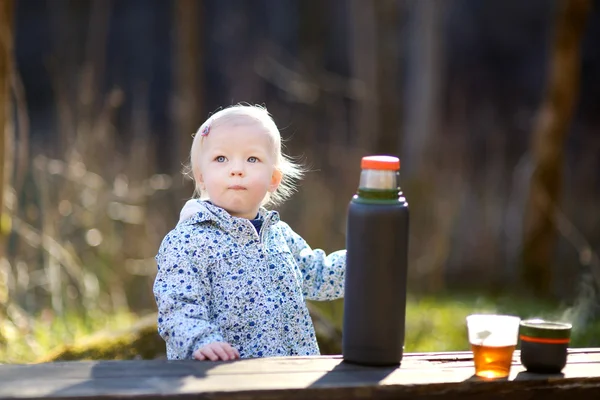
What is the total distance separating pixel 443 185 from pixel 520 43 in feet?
26.7

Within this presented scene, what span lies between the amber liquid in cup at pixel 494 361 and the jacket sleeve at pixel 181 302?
1.96ft

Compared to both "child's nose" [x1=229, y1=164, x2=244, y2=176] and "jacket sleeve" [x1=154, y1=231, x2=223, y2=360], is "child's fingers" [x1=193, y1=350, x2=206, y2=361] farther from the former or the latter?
"child's nose" [x1=229, y1=164, x2=244, y2=176]

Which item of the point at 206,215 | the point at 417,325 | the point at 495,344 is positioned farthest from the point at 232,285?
the point at 417,325

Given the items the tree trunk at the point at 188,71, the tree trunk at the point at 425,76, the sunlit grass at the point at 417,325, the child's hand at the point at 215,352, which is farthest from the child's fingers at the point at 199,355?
the tree trunk at the point at 425,76

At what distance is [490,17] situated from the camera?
16.0 metres

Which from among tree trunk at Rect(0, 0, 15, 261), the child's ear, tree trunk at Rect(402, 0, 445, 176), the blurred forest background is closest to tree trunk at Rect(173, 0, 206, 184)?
the blurred forest background

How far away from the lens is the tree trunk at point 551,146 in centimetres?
665

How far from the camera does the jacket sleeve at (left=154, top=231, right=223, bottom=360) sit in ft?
7.54

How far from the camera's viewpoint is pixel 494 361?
2197 mm

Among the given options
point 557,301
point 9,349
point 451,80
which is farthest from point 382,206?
point 451,80

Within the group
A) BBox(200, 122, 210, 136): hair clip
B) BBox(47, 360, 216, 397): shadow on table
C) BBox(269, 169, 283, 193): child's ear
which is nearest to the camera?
BBox(47, 360, 216, 397): shadow on table

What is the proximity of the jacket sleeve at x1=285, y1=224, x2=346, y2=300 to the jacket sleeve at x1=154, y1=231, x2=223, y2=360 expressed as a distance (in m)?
0.37

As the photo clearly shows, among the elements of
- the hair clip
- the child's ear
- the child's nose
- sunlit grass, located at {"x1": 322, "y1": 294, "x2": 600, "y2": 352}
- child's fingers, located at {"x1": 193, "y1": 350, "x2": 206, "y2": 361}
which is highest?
the hair clip

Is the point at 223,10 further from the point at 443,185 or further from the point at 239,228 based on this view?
the point at 239,228
